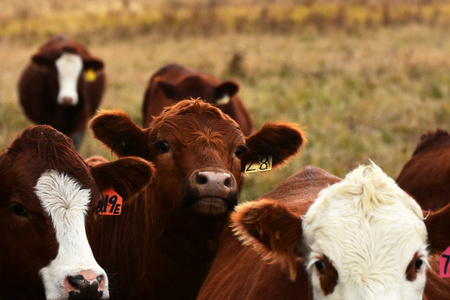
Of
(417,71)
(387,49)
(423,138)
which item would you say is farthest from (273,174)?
(387,49)

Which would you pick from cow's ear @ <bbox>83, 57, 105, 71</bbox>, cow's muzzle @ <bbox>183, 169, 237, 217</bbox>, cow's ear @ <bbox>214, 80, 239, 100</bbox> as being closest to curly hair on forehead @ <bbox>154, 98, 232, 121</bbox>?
cow's muzzle @ <bbox>183, 169, 237, 217</bbox>

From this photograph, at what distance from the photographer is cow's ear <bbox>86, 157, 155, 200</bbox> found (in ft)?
13.9

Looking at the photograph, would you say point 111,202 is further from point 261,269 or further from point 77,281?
point 261,269

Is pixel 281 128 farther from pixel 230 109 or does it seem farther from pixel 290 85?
pixel 290 85

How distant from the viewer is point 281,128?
5094 millimetres

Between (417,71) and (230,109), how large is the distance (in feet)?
26.7

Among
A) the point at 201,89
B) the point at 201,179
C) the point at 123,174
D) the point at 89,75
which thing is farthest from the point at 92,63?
the point at 201,179

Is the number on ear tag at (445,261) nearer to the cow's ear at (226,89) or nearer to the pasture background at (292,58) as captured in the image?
the pasture background at (292,58)

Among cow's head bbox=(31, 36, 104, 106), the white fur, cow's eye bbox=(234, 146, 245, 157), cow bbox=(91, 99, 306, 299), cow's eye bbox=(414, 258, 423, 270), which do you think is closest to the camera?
the white fur

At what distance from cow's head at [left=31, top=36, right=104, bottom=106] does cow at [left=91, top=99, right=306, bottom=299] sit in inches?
281

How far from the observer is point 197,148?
4.53 meters

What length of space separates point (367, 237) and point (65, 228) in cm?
157

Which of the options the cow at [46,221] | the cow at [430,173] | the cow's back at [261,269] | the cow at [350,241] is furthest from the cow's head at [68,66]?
the cow at [350,241]

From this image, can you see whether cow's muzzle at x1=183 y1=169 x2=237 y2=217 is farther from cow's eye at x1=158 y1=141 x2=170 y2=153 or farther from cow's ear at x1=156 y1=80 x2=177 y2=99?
cow's ear at x1=156 y1=80 x2=177 y2=99
